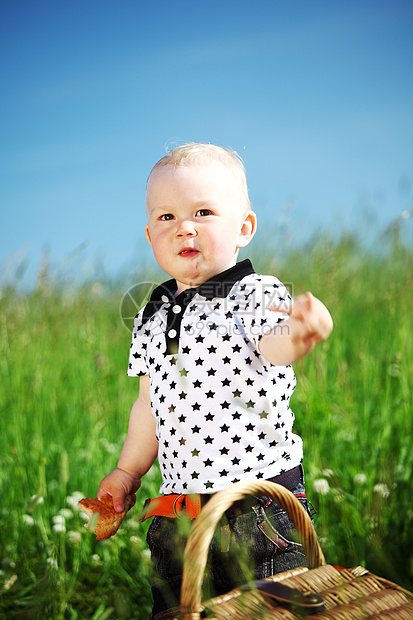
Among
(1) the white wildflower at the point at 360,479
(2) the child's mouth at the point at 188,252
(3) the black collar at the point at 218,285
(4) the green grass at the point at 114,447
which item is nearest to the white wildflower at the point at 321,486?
(4) the green grass at the point at 114,447

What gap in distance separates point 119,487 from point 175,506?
281 mm

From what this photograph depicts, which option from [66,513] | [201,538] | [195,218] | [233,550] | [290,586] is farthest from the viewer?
[66,513]

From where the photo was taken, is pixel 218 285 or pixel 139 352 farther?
pixel 139 352

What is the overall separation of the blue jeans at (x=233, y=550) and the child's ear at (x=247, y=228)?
655 mm

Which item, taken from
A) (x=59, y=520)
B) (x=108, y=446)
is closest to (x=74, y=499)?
(x=59, y=520)

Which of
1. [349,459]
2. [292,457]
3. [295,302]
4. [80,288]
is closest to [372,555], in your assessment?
[349,459]

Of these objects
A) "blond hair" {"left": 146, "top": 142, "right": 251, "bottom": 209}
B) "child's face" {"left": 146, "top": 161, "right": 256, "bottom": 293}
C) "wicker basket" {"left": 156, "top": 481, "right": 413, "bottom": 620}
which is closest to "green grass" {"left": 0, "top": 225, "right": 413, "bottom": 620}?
"wicker basket" {"left": 156, "top": 481, "right": 413, "bottom": 620}

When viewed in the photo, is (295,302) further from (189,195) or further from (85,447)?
(85,447)

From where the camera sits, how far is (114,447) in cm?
293

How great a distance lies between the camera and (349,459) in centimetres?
280

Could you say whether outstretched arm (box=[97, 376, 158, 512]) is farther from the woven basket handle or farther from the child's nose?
the woven basket handle

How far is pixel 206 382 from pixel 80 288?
2972 mm

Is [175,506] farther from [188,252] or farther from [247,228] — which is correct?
[247,228]

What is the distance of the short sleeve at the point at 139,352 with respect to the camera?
1.73m
